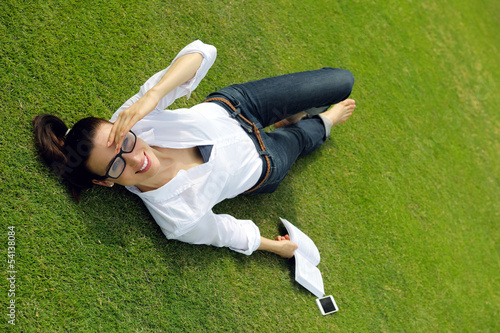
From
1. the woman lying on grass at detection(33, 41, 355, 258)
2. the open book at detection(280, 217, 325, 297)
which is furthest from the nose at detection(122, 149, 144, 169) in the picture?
the open book at detection(280, 217, 325, 297)

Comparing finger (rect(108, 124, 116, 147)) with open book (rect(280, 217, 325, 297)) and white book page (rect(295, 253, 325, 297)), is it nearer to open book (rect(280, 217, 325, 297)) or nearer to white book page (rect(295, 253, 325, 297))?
open book (rect(280, 217, 325, 297))

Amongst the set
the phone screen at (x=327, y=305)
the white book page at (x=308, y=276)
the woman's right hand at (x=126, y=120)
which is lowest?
the phone screen at (x=327, y=305)

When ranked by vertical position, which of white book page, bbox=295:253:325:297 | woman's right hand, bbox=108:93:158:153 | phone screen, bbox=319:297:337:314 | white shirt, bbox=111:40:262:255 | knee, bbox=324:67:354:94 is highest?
knee, bbox=324:67:354:94

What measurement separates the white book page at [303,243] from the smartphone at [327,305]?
28 centimetres

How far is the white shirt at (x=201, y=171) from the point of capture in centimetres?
214

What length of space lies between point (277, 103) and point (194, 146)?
76 cm

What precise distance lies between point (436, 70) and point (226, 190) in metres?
4.44

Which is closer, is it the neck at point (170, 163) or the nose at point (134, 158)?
the nose at point (134, 158)

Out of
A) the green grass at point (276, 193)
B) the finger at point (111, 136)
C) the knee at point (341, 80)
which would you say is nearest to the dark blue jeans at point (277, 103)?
the knee at point (341, 80)

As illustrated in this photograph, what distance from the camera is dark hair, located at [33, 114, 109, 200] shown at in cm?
182

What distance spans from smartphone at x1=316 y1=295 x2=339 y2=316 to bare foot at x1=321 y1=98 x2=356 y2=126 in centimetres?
159

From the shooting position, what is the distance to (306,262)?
285 cm

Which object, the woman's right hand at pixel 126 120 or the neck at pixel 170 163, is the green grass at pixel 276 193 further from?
the woman's right hand at pixel 126 120

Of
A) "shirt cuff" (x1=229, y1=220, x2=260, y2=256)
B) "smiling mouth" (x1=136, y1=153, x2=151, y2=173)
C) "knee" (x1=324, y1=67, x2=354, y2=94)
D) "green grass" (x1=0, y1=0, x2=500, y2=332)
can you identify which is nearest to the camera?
"smiling mouth" (x1=136, y1=153, x2=151, y2=173)
